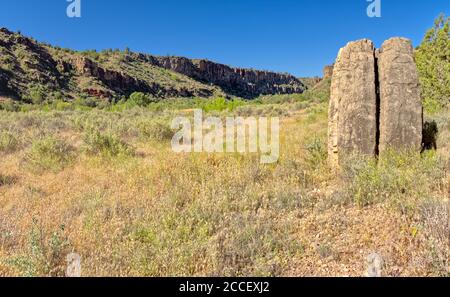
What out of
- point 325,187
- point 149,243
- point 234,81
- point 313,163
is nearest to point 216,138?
point 313,163

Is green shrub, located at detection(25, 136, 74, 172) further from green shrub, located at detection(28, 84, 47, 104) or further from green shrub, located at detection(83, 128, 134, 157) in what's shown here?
green shrub, located at detection(28, 84, 47, 104)

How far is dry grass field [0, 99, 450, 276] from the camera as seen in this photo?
10.9ft

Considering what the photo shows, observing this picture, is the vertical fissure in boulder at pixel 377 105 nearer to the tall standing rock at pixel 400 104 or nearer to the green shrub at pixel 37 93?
the tall standing rock at pixel 400 104

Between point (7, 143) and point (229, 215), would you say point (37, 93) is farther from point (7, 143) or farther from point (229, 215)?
point (229, 215)

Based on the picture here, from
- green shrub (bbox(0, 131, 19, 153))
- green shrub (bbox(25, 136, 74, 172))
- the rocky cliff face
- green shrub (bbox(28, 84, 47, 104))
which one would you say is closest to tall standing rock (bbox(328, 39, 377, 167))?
green shrub (bbox(25, 136, 74, 172))

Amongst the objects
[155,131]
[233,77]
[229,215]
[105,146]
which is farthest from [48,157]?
[233,77]

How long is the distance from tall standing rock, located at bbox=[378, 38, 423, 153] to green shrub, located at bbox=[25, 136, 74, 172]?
6.67m

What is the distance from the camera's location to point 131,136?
1155 cm

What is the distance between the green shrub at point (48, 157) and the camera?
24.0ft

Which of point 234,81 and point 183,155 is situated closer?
point 183,155

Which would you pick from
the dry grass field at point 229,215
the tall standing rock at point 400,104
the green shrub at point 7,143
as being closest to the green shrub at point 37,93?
the green shrub at point 7,143

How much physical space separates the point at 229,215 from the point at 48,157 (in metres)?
5.27
